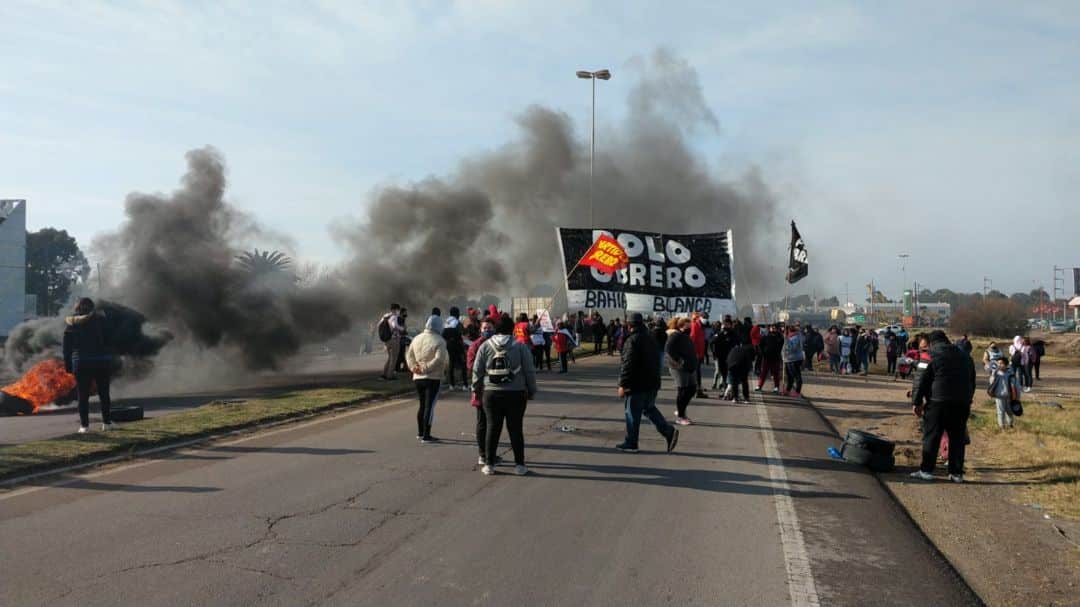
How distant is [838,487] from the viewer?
7195mm

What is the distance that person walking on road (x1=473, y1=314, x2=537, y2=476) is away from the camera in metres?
7.31

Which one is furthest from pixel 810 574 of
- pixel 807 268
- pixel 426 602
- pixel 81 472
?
pixel 807 268

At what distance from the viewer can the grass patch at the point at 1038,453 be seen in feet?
24.1

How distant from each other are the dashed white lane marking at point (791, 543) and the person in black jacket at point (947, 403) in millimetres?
1444

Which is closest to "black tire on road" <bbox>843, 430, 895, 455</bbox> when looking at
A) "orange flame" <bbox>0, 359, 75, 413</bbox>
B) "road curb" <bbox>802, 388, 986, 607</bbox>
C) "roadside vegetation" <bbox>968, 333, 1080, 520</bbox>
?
"road curb" <bbox>802, 388, 986, 607</bbox>

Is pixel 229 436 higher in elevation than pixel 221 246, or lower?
lower

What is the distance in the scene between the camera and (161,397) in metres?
15.2

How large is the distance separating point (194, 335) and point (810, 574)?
19497 millimetres

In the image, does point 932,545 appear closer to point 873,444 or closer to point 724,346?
point 873,444

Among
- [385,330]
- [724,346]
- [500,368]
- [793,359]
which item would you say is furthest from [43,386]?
[793,359]

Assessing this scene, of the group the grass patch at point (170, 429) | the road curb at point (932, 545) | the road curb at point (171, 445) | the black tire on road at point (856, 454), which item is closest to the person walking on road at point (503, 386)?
the road curb at point (932, 545)

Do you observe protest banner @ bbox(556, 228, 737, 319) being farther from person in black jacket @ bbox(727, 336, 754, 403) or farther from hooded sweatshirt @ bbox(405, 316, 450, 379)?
hooded sweatshirt @ bbox(405, 316, 450, 379)

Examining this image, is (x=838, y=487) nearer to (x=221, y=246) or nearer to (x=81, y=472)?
(x=81, y=472)

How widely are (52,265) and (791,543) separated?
6213cm
